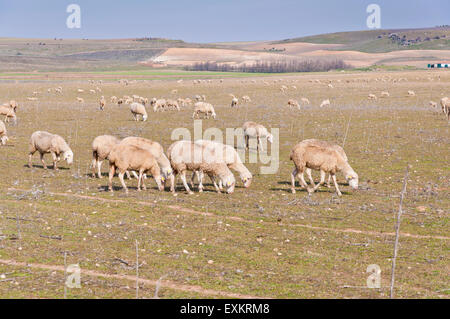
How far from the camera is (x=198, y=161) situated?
61.0ft

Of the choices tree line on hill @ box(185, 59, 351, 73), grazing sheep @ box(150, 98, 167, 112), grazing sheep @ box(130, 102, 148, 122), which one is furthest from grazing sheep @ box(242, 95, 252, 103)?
tree line on hill @ box(185, 59, 351, 73)

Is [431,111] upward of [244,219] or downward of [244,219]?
upward

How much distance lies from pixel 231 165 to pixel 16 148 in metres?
15.2

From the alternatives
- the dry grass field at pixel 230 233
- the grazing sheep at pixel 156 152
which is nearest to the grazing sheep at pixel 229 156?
the dry grass field at pixel 230 233

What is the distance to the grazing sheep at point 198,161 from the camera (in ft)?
61.1

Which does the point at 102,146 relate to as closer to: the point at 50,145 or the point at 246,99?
the point at 50,145

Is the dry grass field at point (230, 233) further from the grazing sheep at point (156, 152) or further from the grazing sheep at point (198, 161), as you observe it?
the grazing sheep at point (156, 152)

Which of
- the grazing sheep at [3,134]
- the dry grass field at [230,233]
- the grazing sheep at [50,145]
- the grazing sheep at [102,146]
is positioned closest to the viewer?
the dry grass field at [230,233]

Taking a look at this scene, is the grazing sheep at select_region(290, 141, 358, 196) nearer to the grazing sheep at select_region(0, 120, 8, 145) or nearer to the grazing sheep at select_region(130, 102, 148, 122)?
the grazing sheep at select_region(0, 120, 8, 145)

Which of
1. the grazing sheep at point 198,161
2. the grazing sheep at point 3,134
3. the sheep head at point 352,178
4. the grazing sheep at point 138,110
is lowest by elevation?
the sheep head at point 352,178

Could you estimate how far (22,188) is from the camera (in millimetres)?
18859
